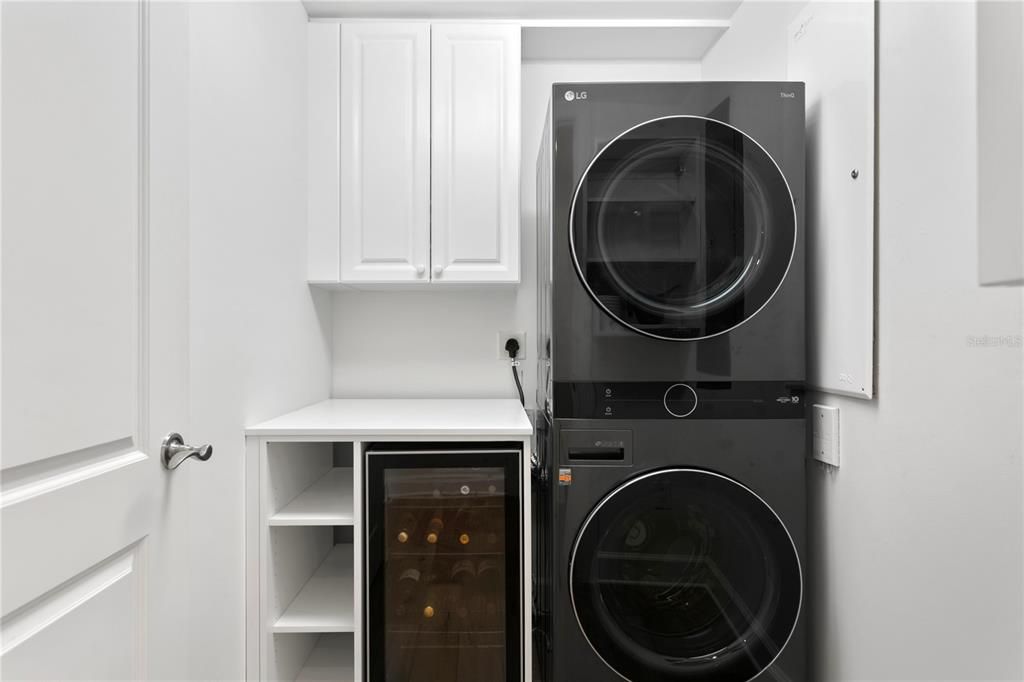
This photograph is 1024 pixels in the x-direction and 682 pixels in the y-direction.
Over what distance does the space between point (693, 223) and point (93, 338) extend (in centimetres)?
130

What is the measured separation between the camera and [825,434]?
54.3 inches

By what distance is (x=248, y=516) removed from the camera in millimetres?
1373

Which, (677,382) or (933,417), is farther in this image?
(677,382)

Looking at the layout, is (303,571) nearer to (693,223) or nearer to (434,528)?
(434,528)

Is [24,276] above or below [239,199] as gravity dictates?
below

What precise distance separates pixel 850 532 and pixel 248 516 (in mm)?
1575

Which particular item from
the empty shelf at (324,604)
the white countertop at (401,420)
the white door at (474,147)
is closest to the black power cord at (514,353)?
the white countertop at (401,420)

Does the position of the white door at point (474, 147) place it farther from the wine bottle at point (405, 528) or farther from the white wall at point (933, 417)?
the white wall at point (933, 417)

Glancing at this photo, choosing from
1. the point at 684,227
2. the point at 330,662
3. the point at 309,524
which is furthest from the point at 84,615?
the point at 684,227

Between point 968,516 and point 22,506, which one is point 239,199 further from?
point 968,516

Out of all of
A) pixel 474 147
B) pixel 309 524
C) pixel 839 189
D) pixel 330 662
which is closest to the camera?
pixel 839 189

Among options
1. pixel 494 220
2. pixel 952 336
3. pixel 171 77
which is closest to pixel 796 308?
pixel 952 336

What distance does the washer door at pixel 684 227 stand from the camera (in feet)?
4.43

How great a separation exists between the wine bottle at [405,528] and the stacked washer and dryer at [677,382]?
1.29ft
